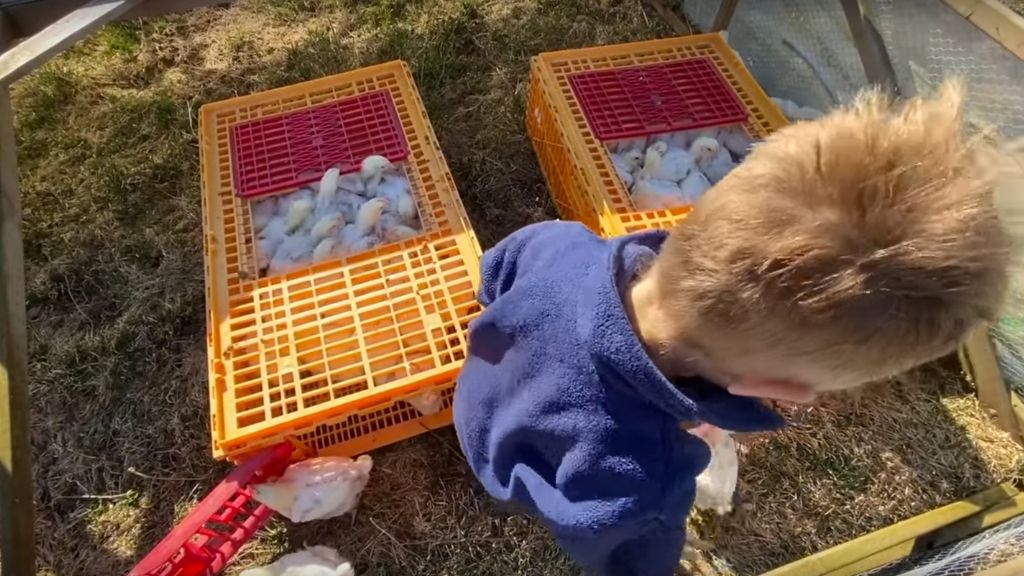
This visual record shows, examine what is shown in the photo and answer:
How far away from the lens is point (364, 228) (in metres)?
1.84

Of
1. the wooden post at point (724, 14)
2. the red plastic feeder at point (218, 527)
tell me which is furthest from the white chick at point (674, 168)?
the red plastic feeder at point (218, 527)

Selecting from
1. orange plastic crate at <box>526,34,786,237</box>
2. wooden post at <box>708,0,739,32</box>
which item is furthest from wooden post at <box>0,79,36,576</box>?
wooden post at <box>708,0,739,32</box>

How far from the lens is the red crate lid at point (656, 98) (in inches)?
80.3

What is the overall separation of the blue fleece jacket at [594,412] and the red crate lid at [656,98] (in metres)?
0.88

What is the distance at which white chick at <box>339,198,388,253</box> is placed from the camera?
1821 mm

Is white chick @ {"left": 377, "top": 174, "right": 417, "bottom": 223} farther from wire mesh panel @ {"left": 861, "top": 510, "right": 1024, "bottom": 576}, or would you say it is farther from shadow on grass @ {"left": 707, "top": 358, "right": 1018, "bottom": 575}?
wire mesh panel @ {"left": 861, "top": 510, "right": 1024, "bottom": 576}

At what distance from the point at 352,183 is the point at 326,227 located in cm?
16

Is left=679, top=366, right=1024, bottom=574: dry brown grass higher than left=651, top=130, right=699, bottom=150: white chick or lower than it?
lower

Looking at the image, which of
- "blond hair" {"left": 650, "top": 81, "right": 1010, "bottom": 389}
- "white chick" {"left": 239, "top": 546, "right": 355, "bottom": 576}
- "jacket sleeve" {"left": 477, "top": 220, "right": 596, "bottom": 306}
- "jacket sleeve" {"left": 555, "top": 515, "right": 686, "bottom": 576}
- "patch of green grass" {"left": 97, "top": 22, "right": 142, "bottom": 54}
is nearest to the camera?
"blond hair" {"left": 650, "top": 81, "right": 1010, "bottom": 389}

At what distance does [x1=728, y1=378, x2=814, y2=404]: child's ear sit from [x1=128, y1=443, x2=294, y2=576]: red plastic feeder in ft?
3.59

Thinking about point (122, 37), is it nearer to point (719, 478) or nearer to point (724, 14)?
point (724, 14)

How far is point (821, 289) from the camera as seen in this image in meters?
0.81

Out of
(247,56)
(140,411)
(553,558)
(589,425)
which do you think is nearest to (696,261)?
(589,425)

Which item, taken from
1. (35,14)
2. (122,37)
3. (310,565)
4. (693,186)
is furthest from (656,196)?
(122,37)
